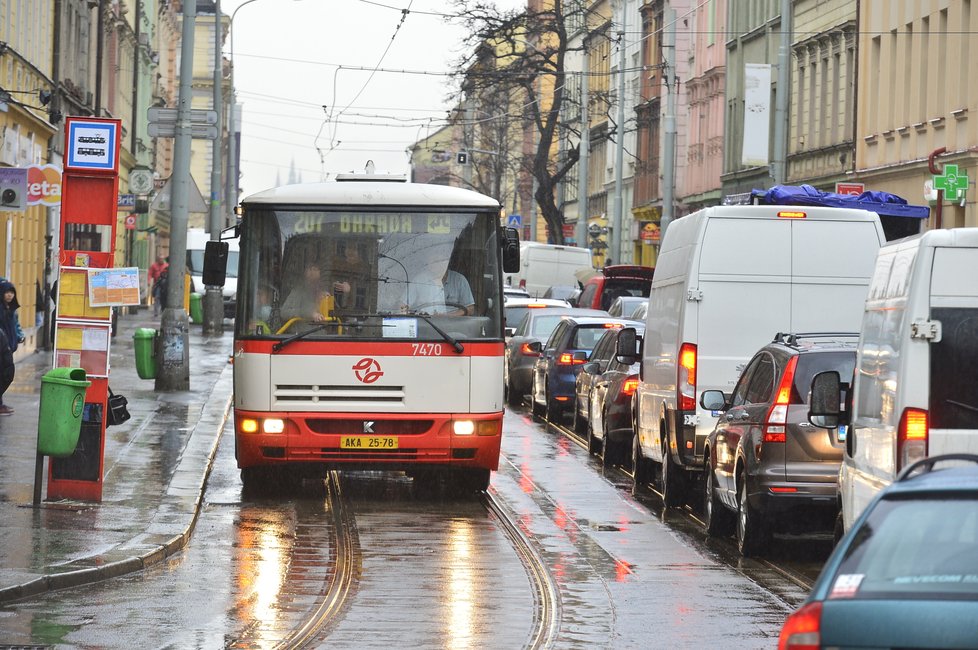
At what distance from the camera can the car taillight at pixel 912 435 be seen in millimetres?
9438

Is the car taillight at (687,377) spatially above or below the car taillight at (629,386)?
above

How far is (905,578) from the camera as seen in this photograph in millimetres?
5785

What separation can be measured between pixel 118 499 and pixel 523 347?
636 inches

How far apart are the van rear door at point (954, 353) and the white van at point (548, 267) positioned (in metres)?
48.3

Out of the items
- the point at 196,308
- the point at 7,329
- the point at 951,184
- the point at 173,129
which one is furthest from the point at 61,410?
the point at 196,308

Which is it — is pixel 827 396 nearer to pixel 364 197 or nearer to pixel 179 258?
pixel 364 197

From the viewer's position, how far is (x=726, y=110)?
61.9 metres

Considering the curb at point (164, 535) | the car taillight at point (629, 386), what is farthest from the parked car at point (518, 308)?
the car taillight at point (629, 386)

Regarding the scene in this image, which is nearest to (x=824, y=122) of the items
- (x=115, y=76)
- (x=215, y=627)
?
(x=115, y=76)

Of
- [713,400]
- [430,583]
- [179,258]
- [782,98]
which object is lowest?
[430,583]

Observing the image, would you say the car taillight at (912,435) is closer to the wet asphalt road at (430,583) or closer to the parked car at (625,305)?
the wet asphalt road at (430,583)

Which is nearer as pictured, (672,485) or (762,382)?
(762,382)

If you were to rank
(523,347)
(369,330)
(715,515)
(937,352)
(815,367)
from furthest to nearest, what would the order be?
(523,347), (369,330), (715,515), (815,367), (937,352)

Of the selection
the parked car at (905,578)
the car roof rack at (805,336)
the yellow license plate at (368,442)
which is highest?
the car roof rack at (805,336)
